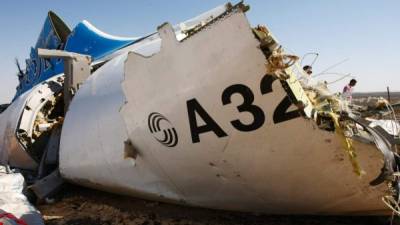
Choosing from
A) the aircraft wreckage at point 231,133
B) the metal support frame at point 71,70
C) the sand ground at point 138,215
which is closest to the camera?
the aircraft wreckage at point 231,133

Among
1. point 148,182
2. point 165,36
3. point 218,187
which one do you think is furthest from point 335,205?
point 165,36

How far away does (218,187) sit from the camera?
331cm

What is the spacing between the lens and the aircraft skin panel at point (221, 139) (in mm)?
2664

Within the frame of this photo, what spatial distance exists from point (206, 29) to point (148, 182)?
174 cm

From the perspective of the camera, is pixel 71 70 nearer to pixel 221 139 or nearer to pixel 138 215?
pixel 138 215

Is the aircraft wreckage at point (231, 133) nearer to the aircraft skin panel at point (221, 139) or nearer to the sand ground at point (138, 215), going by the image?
the aircraft skin panel at point (221, 139)

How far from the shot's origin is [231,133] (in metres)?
2.88

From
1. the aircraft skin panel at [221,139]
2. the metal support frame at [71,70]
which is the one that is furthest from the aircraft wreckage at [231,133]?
the metal support frame at [71,70]

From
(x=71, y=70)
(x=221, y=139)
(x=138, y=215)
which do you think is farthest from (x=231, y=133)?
(x=71, y=70)

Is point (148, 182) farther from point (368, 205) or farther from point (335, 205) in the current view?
point (368, 205)

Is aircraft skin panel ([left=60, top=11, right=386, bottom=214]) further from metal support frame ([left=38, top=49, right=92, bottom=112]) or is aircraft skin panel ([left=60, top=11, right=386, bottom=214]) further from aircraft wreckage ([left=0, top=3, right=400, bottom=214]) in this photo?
metal support frame ([left=38, top=49, right=92, bottom=112])

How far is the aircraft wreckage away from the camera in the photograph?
8.57ft

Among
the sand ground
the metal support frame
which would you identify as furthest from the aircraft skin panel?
the metal support frame

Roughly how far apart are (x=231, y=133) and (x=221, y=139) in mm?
110
